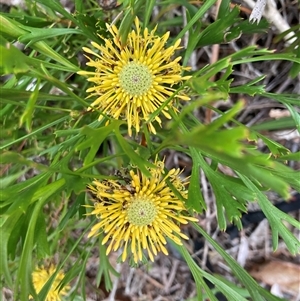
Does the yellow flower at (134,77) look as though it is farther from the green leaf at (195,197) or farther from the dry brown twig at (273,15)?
the dry brown twig at (273,15)

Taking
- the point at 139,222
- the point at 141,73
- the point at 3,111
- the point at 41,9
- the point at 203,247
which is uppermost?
the point at 41,9

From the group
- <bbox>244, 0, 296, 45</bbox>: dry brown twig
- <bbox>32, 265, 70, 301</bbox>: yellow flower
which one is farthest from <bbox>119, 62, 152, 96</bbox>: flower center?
<bbox>32, 265, 70, 301</bbox>: yellow flower

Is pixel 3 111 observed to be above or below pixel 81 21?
below

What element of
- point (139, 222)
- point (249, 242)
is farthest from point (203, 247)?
point (139, 222)

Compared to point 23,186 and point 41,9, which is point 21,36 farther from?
point 41,9

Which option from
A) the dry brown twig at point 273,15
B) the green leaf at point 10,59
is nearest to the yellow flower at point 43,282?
the green leaf at point 10,59

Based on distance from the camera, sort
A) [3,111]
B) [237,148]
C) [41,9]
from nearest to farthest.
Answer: [237,148], [3,111], [41,9]

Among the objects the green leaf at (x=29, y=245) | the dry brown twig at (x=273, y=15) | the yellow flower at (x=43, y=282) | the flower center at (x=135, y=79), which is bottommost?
the yellow flower at (x=43, y=282)

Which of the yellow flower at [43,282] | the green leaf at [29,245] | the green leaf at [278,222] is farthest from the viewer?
the yellow flower at [43,282]

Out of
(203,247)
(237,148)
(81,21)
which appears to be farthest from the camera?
(203,247)
